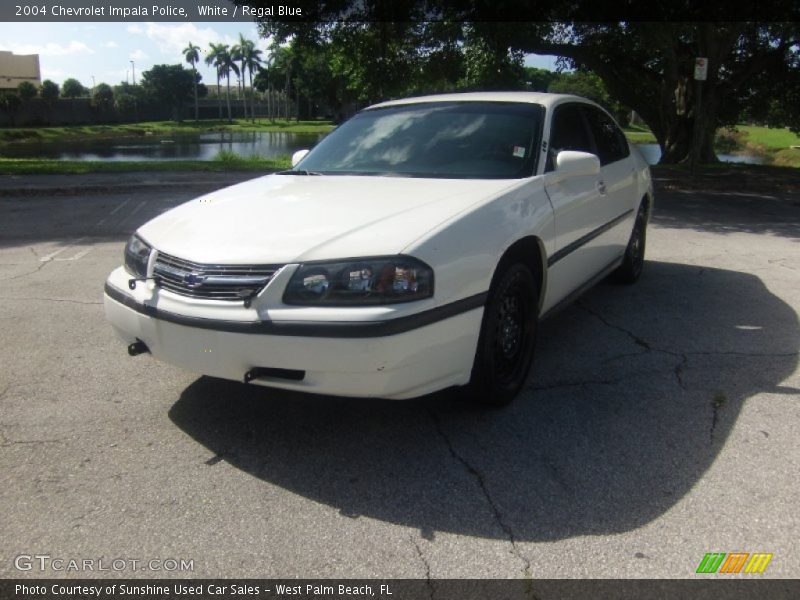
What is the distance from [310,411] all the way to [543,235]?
156cm

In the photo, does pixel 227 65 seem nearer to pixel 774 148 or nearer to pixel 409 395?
pixel 774 148

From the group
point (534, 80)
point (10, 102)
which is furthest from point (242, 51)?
point (534, 80)

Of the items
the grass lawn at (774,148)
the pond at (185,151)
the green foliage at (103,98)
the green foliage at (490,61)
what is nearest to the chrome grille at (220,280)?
the green foliage at (490,61)

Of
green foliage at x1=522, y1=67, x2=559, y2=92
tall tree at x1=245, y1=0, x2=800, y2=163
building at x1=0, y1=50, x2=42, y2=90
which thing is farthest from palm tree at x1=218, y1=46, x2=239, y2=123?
tall tree at x1=245, y1=0, x2=800, y2=163

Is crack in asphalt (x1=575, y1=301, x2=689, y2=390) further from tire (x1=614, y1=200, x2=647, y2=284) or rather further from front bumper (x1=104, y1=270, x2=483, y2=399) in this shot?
front bumper (x1=104, y1=270, x2=483, y2=399)

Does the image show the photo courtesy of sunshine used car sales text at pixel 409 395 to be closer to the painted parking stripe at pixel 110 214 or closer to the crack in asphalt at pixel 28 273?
the crack in asphalt at pixel 28 273

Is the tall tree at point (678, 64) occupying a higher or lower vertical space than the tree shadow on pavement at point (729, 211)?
higher

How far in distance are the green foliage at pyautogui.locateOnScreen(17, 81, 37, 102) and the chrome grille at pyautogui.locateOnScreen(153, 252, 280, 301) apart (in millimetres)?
87940

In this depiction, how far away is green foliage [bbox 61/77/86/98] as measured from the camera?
314ft

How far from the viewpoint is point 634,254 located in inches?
236

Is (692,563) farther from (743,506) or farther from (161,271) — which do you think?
(161,271)

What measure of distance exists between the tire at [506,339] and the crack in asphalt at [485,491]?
0.79ft

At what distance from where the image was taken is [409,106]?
4.70 m

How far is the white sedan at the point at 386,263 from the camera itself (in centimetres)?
277
